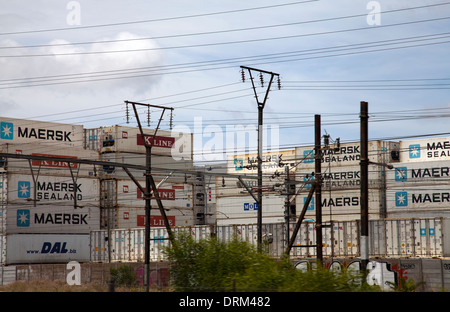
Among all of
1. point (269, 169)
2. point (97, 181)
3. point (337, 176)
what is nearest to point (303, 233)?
point (337, 176)

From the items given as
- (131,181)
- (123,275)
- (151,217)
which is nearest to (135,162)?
(131,181)

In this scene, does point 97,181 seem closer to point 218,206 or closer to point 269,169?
point 218,206

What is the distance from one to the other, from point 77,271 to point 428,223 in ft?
91.6

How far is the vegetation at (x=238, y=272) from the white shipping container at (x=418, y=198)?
1132 inches

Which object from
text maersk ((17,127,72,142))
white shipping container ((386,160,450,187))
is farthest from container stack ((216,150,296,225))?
text maersk ((17,127,72,142))

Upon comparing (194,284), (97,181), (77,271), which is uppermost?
(97,181)

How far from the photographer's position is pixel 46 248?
48.8 metres

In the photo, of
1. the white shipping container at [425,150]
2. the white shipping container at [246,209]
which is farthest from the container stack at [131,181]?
the white shipping container at [425,150]

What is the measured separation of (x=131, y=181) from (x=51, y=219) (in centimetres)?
813

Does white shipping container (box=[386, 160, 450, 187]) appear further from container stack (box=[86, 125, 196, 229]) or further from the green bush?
the green bush

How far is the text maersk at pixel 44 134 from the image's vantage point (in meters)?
49.6

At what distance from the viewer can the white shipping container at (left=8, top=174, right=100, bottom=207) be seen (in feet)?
154

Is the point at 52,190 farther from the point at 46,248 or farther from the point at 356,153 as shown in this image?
the point at 356,153

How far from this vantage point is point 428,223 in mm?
31406
